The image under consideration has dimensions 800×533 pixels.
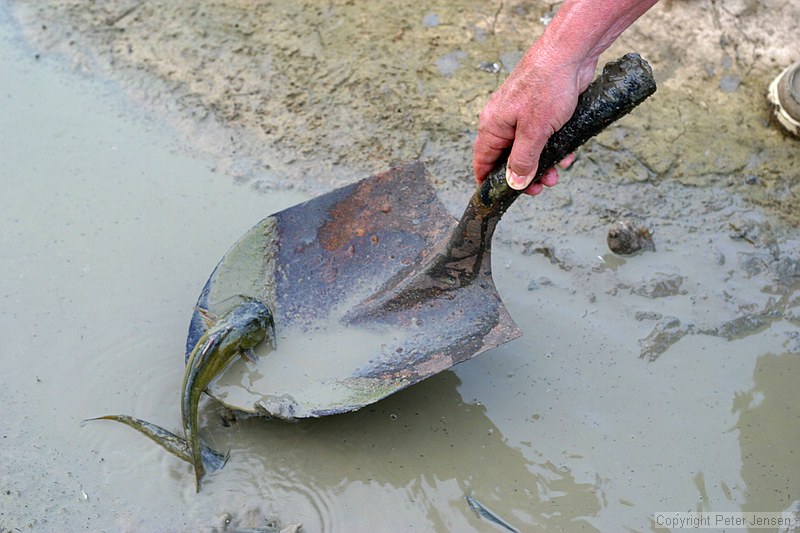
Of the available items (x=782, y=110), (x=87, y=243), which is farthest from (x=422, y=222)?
(x=782, y=110)

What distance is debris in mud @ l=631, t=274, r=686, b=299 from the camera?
3803 mm

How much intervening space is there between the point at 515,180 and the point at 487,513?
3.93 feet

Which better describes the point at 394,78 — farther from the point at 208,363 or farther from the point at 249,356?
the point at 208,363

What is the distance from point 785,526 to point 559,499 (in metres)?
0.81

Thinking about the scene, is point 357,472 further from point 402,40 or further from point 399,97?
point 402,40

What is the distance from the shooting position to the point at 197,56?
483 cm

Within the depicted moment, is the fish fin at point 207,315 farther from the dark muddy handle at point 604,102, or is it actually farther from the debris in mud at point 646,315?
the debris in mud at point 646,315

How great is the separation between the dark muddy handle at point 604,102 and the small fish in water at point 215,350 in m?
1.19

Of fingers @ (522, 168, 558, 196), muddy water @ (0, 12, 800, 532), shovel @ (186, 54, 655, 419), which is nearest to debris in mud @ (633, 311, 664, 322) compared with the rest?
muddy water @ (0, 12, 800, 532)

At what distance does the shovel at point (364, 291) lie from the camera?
121 inches

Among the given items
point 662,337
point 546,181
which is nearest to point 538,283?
point 662,337

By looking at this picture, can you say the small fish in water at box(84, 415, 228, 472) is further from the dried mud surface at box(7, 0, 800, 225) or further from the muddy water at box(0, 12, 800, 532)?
the dried mud surface at box(7, 0, 800, 225)

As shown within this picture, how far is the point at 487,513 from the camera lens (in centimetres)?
306

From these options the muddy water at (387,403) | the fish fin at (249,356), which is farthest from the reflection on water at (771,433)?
the fish fin at (249,356)
